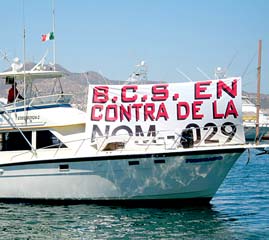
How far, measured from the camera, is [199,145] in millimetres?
17406

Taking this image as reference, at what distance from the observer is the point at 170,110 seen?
697 inches

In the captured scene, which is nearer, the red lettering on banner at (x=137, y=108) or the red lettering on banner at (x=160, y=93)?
the red lettering on banner at (x=160, y=93)

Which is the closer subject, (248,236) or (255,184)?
(248,236)

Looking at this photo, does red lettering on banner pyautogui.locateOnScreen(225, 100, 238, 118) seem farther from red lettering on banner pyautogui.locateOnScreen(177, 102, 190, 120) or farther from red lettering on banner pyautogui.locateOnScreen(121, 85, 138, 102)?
red lettering on banner pyautogui.locateOnScreen(121, 85, 138, 102)

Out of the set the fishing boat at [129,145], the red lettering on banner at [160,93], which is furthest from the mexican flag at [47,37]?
the red lettering on banner at [160,93]

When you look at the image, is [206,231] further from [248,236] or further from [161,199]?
[161,199]

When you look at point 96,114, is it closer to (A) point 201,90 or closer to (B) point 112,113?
(B) point 112,113

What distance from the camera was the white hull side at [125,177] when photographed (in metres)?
17.3

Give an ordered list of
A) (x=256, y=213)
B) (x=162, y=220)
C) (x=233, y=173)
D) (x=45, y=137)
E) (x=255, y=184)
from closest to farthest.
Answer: (x=162, y=220), (x=256, y=213), (x=45, y=137), (x=255, y=184), (x=233, y=173)

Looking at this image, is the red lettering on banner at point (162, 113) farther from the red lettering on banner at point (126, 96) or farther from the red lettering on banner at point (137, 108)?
the red lettering on banner at point (126, 96)

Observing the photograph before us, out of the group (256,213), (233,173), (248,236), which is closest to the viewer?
(248,236)

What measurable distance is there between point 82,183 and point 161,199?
2.73 metres

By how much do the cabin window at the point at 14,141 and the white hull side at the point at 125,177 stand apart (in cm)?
94

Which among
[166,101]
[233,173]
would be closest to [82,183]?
[166,101]
